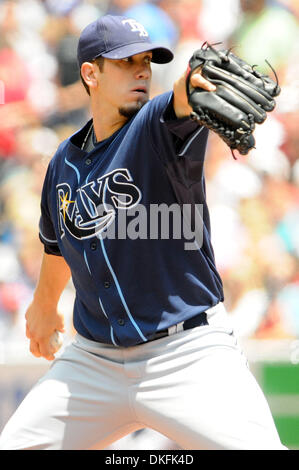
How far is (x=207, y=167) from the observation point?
5254mm

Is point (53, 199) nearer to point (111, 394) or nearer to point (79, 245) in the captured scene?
point (79, 245)

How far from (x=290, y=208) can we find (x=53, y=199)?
97.7 inches

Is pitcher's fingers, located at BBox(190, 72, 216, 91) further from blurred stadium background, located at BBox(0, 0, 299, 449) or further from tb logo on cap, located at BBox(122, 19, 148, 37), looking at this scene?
blurred stadium background, located at BBox(0, 0, 299, 449)

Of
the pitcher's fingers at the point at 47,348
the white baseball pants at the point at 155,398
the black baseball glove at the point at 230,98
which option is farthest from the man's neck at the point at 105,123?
the pitcher's fingers at the point at 47,348

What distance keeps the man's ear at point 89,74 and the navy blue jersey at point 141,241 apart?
0.32 metres

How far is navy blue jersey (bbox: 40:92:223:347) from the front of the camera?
2564 millimetres

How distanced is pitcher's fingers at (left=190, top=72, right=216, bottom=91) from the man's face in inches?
22.4

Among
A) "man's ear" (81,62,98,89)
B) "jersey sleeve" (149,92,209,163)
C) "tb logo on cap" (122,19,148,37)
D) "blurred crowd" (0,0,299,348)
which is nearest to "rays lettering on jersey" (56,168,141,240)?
"jersey sleeve" (149,92,209,163)

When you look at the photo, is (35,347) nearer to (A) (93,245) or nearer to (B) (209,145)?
(A) (93,245)

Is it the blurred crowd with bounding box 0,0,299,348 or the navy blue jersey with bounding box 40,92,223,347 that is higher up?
the blurred crowd with bounding box 0,0,299,348

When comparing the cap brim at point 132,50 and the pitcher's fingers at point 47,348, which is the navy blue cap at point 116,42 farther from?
the pitcher's fingers at point 47,348

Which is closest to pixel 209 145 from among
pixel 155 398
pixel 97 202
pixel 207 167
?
pixel 207 167

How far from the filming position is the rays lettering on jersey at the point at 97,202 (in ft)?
8.56

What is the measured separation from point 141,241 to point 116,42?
2.57 ft
